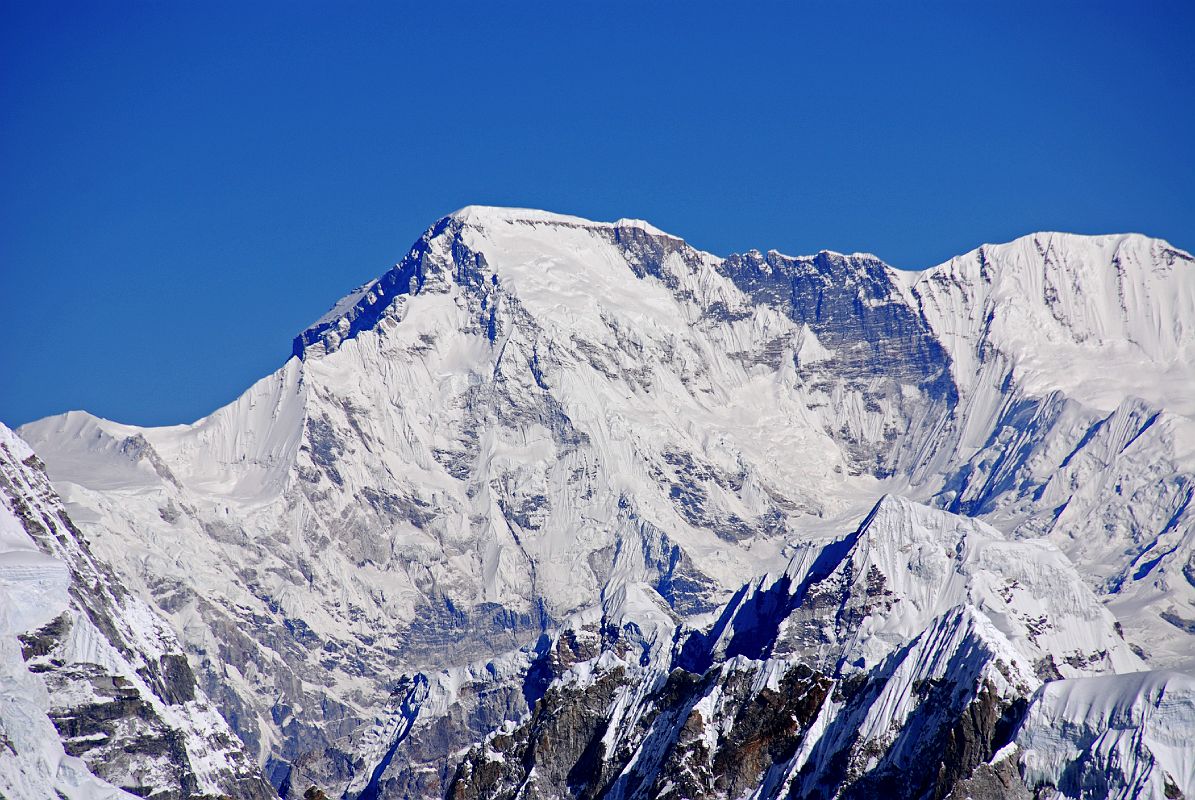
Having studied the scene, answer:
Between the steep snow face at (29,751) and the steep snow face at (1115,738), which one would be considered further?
the steep snow face at (29,751)

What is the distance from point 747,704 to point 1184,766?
55377mm

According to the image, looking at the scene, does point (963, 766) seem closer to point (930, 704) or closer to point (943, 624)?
point (930, 704)

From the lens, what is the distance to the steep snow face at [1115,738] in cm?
13100

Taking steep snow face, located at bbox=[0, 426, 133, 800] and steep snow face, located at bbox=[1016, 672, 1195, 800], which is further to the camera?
steep snow face, located at bbox=[0, 426, 133, 800]

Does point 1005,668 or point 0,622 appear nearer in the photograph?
point 1005,668

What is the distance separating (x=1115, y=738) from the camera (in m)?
133

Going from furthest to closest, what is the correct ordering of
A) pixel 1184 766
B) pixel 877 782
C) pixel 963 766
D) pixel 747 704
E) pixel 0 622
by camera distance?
pixel 0 622 < pixel 747 704 < pixel 877 782 < pixel 963 766 < pixel 1184 766

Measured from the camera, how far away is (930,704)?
15488cm

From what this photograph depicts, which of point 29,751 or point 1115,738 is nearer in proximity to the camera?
point 1115,738

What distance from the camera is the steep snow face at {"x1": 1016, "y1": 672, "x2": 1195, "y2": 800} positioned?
430 ft

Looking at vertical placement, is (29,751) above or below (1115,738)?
above

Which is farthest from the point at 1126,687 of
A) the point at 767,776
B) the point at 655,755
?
the point at 655,755

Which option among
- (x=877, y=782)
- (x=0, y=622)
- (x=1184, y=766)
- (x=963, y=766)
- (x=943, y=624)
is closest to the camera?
(x=1184, y=766)

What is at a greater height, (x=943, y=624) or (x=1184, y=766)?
(x=943, y=624)
